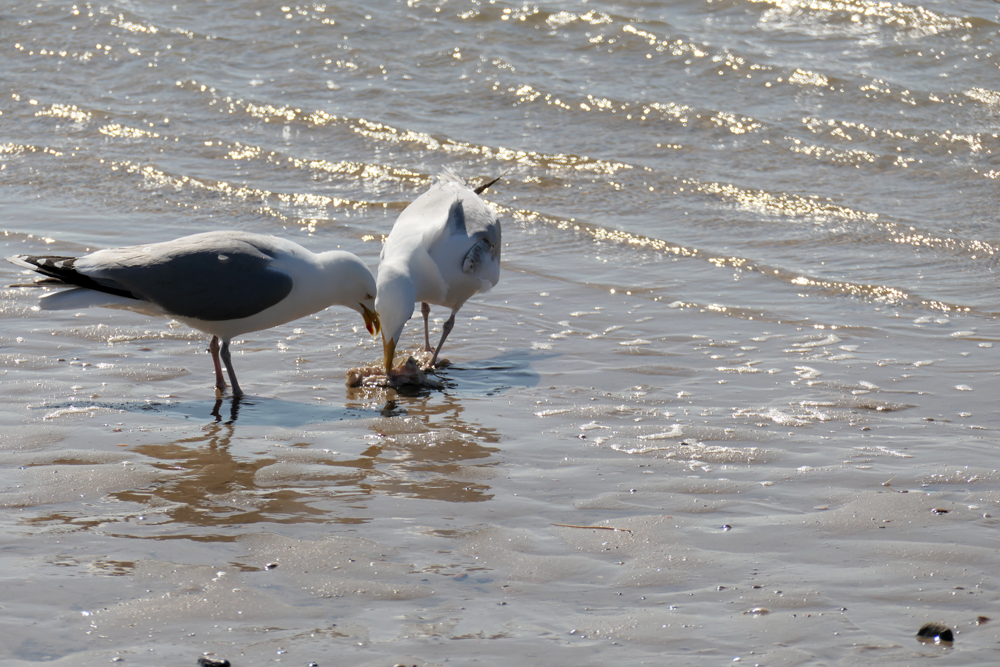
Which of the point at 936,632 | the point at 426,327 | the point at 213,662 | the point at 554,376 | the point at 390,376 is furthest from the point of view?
the point at 426,327

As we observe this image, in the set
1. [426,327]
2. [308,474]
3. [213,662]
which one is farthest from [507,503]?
[426,327]

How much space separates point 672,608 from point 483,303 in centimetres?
388

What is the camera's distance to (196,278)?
5.13 metres

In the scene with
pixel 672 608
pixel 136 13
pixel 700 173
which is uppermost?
pixel 136 13

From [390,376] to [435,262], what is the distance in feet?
Result: 2.51

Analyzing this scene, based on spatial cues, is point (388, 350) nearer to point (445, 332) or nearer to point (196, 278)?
point (445, 332)

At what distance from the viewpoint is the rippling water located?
314 cm

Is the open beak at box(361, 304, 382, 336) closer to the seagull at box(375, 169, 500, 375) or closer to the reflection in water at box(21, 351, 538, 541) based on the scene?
the seagull at box(375, 169, 500, 375)

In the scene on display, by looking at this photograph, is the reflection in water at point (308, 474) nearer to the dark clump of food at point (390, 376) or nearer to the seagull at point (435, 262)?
the dark clump of food at point (390, 376)

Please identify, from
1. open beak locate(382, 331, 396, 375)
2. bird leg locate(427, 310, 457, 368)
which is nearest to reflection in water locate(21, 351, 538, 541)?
open beak locate(382, 331, 396, 375)

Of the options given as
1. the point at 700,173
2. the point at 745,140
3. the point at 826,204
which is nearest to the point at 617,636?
the point at 826,204

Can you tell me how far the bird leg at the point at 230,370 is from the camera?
202 inches

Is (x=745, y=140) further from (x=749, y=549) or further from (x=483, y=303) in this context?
(x=749, y=549)

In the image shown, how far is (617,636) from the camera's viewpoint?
2.98m
